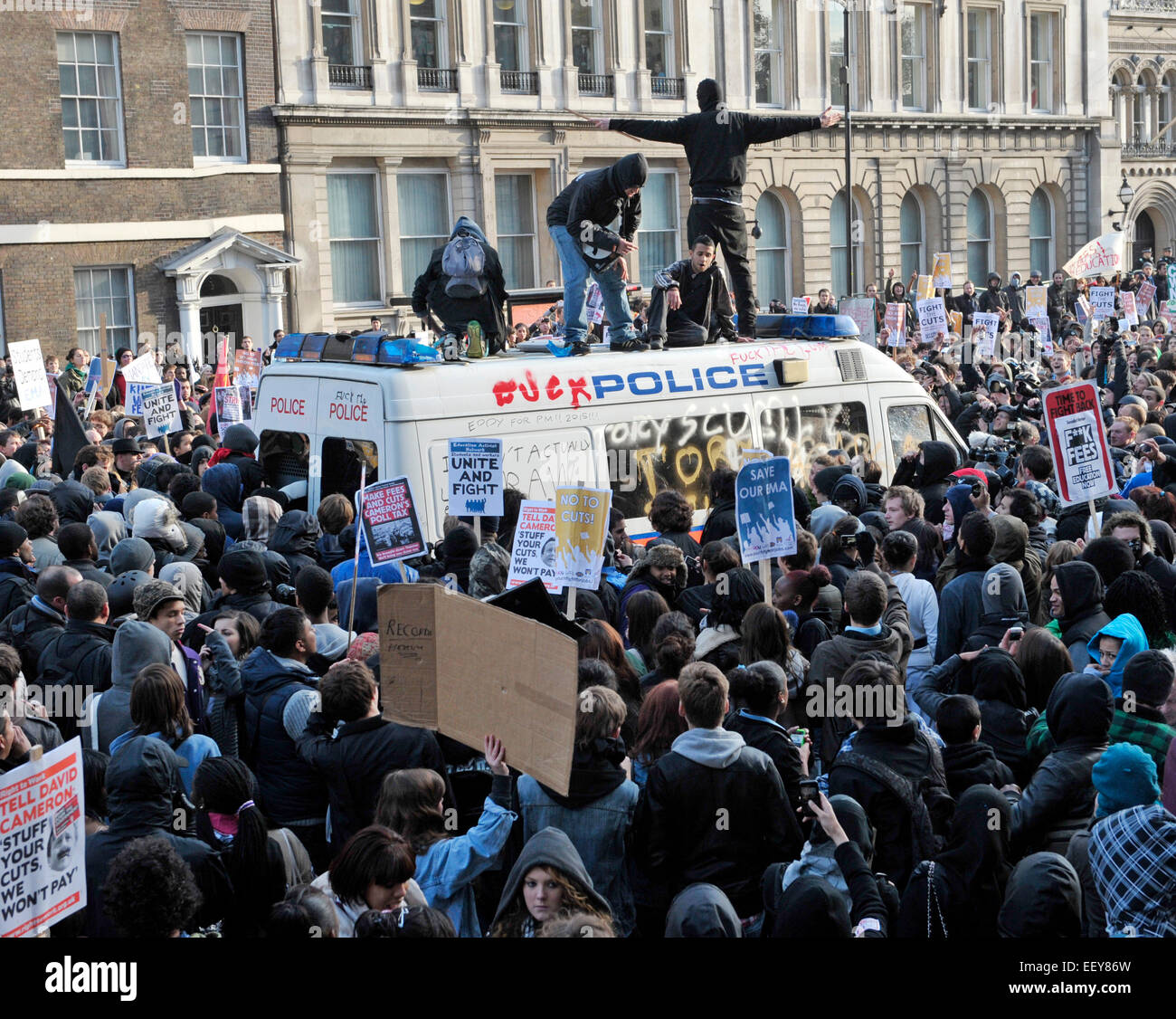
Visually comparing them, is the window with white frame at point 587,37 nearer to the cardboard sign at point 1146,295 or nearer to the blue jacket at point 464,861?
the cardboard sign at point 1146,295

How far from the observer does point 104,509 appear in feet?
31.9

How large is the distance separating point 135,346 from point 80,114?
3.84 metres

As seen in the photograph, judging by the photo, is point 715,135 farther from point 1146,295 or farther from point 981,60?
point 981,60

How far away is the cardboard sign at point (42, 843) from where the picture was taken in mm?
3883

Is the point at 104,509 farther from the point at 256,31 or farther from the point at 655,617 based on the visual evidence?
the point at 256,31

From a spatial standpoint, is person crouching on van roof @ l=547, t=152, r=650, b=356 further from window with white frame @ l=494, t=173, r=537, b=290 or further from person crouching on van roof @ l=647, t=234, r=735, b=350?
window with white frame @ l=494, t=173, r=537, b=290

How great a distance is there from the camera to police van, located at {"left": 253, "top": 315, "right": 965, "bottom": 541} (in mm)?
9094

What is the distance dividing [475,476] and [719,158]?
3991mm

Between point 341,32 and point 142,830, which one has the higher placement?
point 341,32

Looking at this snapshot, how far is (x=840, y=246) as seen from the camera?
122 feet

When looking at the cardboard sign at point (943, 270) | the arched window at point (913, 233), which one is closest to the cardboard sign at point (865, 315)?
the cardboard sign at point (943, 270)

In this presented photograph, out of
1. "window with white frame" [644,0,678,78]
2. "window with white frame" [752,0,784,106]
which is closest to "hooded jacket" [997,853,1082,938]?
"window with white frame" [644,0,678,78]

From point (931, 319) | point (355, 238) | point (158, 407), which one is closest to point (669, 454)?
point (158, 407)

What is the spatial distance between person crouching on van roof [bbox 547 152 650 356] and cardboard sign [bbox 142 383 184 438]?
3.98 metres
